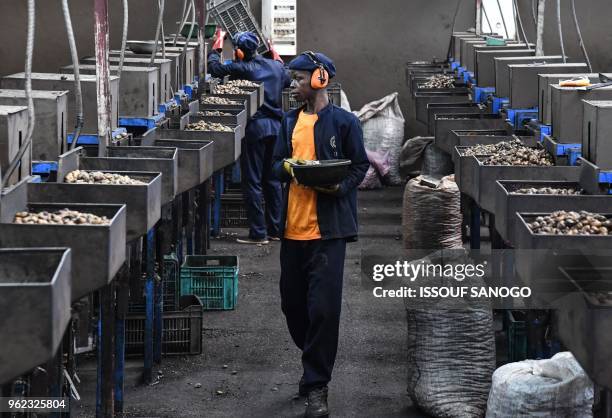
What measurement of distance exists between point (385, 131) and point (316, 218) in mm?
8753

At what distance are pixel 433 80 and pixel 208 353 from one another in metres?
6.20

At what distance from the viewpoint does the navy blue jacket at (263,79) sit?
11.1m

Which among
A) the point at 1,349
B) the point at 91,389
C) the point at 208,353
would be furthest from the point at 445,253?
the point at 1,349

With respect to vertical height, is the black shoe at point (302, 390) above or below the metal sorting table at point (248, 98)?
below

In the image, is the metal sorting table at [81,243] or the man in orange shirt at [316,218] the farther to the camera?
the man in orange shirt at [316,218]

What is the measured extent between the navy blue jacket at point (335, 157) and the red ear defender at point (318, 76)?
0.14 meters

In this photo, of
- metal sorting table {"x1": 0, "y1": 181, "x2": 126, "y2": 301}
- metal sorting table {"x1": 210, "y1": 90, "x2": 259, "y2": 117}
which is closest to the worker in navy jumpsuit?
metal sorting table {"x1": 210, "y1": 90, "x2": 259, "y2": 117}

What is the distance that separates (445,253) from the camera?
7160 mm

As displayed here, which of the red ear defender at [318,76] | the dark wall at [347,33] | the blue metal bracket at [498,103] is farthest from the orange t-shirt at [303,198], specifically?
the dark wall at [347,33]

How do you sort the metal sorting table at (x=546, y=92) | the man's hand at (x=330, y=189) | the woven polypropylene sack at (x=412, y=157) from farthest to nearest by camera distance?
1. the woven polypropylene sack at (x=412, y=157)
2. the metal sorting table at (x=546, y=92)
3. the man's hand at (x=330, y=189)

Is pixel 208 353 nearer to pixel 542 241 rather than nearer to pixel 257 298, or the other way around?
pixel 257 298

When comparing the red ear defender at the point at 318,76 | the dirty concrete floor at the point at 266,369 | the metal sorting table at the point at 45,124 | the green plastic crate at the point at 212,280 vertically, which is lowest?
the dirty concrete floor at the point at 266,369

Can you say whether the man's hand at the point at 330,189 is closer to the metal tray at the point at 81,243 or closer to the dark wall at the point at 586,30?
the metal tray at the point at 81,243

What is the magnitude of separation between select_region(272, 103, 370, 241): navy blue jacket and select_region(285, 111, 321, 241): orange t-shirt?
3cm
